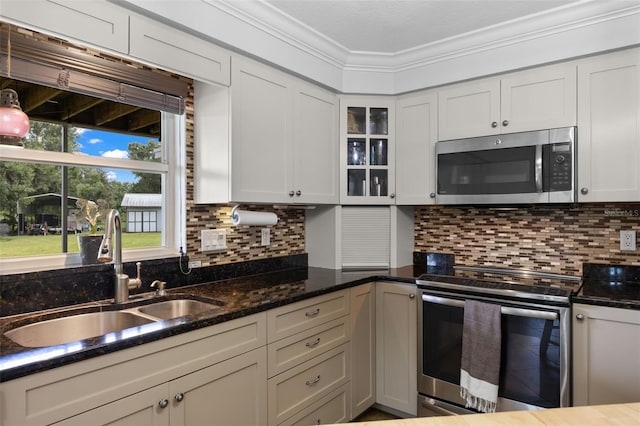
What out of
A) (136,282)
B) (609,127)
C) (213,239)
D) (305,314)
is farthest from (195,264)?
(609,127)

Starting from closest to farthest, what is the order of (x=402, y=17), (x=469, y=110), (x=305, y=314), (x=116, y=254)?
(x=116, y=254) < (x=305, y=314) < (x=402, y=17) < (x=469, y=110)

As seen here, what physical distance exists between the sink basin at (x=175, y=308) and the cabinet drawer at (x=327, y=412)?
690 mm

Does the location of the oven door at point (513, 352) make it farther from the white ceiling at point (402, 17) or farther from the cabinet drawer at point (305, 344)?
the white ceiling at point (402, 17)

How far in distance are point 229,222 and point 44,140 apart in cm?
104

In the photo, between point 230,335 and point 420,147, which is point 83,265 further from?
point 420,147

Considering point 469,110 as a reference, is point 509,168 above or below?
below

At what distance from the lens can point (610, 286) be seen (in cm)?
229

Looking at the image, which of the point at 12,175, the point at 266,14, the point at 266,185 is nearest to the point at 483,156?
the point at 266,185

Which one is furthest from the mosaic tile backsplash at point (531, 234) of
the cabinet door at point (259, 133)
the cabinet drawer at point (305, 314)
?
the cabinet door at point (259, 133)

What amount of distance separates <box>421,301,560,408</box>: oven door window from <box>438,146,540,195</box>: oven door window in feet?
2.55

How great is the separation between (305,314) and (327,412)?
637mm

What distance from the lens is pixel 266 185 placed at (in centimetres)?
238

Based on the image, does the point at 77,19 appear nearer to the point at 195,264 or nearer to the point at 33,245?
the point at 33,245

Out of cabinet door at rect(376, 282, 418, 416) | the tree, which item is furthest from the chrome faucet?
cabinet door at rect(376, 282, 418, 416)
